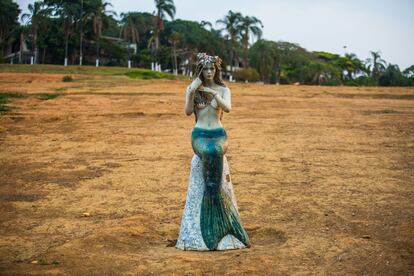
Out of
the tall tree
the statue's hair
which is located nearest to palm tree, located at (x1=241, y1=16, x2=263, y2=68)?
the tall tree

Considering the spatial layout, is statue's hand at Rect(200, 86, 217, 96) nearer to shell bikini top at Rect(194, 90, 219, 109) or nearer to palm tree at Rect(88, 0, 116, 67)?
shell bikini top at Rect(194, 90, 219, 109)

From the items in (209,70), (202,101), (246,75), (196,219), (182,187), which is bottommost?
(182,187)

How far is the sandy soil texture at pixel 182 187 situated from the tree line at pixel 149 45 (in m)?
27.6

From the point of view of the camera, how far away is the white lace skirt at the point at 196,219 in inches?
248

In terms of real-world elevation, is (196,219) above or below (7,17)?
below

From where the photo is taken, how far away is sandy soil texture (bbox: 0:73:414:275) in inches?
239

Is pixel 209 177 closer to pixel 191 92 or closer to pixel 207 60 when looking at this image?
pixel 191 92

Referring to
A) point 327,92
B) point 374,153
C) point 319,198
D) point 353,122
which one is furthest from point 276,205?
point 327,92

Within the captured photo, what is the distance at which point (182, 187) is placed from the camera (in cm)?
1058

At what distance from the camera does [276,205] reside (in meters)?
9.01

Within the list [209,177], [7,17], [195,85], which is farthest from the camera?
[7,17]

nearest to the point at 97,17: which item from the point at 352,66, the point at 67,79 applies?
the point at 67,79

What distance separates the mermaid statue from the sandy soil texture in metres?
0.23

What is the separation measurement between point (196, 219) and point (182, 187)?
169 inches
